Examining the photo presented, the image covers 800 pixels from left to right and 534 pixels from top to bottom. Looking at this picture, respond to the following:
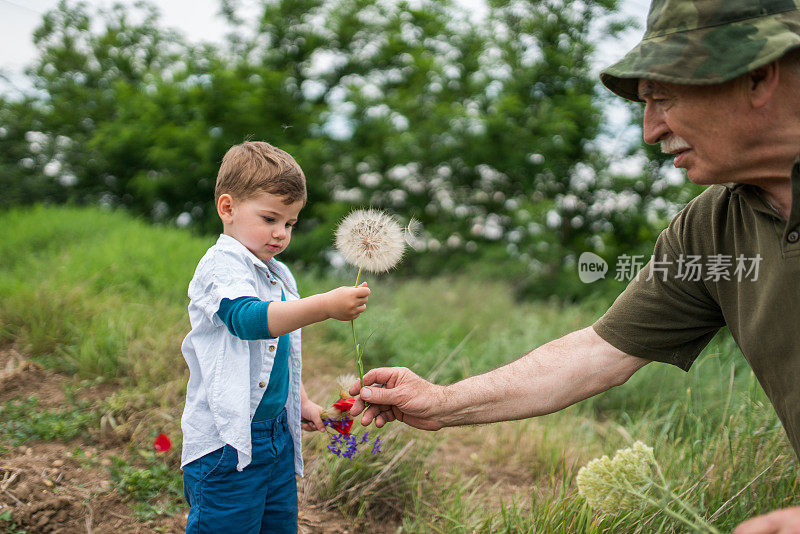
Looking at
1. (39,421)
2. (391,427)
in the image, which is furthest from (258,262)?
(39,421)

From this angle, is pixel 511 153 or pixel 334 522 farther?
pixel 511 153

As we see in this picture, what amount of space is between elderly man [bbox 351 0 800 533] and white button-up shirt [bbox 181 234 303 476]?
1.30ft

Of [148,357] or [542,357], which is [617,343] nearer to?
[542,357]

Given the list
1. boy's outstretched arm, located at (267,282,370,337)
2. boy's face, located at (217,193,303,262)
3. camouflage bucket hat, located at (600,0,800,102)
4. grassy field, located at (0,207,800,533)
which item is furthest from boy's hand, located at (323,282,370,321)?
grassy field, located at (0,207,800,533)

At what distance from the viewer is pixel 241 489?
2070mm

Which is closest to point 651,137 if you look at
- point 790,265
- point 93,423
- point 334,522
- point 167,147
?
point 790,265

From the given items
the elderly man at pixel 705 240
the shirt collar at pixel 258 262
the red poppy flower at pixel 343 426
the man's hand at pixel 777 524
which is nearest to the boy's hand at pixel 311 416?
the red poppy flower at pixel 343 426

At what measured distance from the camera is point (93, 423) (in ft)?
10.8

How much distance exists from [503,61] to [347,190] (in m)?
3.25

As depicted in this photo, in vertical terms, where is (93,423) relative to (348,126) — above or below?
below

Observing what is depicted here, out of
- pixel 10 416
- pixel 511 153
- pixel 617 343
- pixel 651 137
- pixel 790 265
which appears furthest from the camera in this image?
pixel 511 153

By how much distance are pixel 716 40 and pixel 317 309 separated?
1.37m

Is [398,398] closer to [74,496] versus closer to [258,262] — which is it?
[258,262]

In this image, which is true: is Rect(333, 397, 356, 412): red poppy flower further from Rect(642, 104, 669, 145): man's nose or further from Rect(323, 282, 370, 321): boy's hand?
Rect(642, 104, 669, 145): man's nose
